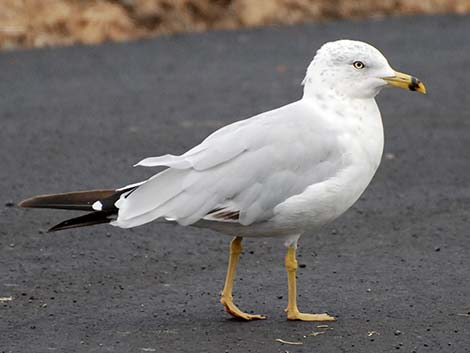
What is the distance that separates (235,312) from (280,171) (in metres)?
0.82

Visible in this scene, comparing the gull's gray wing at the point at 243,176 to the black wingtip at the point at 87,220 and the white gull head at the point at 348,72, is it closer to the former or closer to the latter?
the black wingtip at the point at 87,220

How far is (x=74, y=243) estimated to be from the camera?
769cm

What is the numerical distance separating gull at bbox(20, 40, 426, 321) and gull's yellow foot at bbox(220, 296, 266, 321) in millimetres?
12

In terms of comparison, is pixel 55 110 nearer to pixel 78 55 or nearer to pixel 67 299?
pixel 78 55

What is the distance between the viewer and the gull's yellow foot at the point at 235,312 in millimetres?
6164

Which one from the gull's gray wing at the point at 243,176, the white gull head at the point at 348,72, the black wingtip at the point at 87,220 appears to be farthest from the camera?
the white gull head at the point at 348,72

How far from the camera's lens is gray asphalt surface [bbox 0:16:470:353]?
237 inches

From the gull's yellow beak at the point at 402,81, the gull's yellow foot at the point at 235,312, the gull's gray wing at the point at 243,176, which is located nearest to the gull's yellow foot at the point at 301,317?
the gull's yellow foot at the point at 235,312

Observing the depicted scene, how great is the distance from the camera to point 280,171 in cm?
596

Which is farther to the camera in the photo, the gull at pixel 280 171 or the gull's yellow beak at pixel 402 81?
the gull's yellow beak at pixel 402 81

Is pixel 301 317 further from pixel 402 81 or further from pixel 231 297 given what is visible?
pixel 402 81

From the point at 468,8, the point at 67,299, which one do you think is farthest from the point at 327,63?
the point at 468,8

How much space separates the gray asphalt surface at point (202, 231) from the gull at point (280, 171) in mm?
497

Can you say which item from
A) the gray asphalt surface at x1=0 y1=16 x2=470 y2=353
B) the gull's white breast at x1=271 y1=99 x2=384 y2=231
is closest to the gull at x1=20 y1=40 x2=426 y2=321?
the gull's white breast at x1=271 y1=99 x2=384 y2=231
